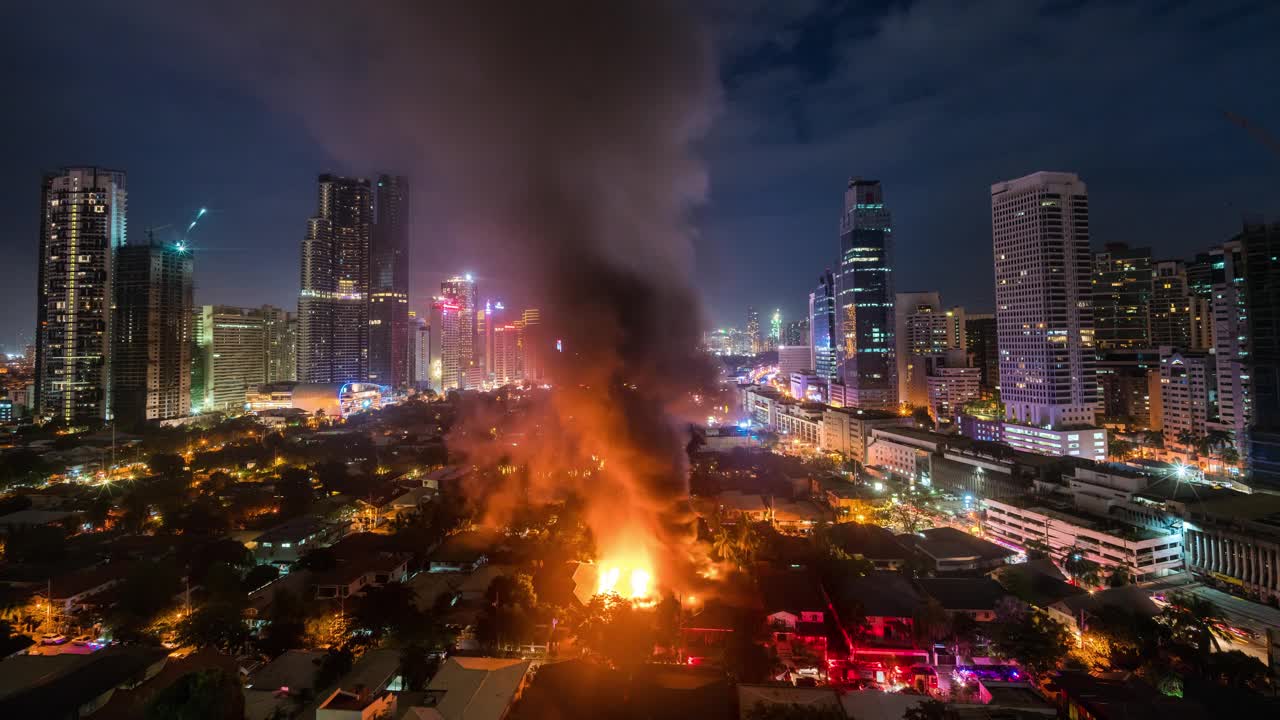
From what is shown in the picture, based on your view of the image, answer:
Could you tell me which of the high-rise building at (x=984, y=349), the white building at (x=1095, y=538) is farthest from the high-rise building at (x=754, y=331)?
the white building at (x=1095, y=538)

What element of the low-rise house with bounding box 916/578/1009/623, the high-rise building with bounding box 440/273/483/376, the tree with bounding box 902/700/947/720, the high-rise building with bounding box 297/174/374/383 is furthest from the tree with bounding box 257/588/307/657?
the high-rise building with bounding box 440/273/483/376

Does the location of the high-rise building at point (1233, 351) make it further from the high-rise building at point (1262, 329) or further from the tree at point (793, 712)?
the tree at point (793, 712)

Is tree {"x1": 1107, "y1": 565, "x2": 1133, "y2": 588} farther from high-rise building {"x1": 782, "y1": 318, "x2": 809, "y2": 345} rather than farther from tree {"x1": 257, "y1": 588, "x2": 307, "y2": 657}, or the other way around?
high-rise building {"x1": 782, "y1": 318, "x2": 809, "y2": 345}

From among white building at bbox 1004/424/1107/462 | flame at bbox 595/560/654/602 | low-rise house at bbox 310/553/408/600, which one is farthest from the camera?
white building at bbox 1004/424/1107/462

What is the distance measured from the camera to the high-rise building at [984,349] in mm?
38031

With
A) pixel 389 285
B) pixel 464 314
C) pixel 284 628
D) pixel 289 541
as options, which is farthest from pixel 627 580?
pixel 464 314

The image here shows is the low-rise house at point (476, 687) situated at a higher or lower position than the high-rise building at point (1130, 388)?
lower

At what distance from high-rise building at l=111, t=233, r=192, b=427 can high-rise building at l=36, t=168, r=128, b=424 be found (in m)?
0.59

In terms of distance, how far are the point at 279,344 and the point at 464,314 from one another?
1521cm

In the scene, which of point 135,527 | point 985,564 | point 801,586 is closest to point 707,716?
point 801,586

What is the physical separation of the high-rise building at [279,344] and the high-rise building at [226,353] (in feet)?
6.33

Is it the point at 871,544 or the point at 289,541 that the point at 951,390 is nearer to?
the point at 871,544

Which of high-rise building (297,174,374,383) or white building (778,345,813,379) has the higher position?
high-rise building (297,174,374,383)

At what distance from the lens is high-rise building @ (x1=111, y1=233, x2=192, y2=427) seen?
30.0 metres
